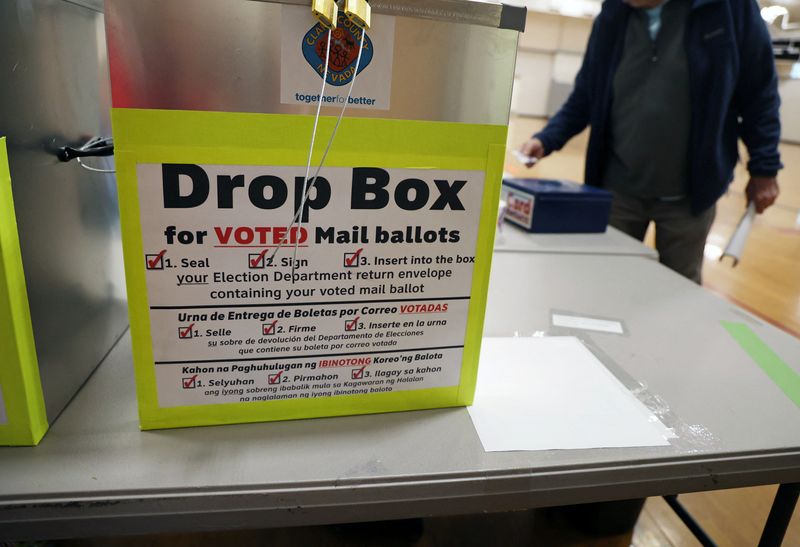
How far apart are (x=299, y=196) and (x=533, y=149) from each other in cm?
158

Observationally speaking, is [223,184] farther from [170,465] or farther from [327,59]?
[170,465]

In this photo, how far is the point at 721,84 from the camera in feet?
5.37

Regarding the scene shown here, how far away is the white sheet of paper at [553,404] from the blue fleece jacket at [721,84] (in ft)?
4.39

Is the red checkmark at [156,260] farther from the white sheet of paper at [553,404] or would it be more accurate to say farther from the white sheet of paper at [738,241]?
the white sheet of paper at [738,241]

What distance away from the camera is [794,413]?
62cm

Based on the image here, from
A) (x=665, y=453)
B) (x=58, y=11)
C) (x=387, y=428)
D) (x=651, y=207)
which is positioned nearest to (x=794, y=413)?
(x=665, y=453)

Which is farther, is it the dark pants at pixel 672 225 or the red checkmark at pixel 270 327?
the dark pants at pixel 672 225

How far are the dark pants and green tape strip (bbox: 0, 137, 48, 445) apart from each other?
190 centimetres

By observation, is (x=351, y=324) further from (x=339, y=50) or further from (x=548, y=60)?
(x=548, y=60)

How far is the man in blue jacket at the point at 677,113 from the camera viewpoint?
1646 millimetres

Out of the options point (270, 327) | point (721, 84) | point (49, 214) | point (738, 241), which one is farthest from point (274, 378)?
point (721, 84)

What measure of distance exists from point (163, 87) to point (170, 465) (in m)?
0.32

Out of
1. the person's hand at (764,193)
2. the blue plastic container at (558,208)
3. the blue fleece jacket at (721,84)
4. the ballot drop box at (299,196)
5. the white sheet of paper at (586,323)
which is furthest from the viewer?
the person's hand at (764,193)

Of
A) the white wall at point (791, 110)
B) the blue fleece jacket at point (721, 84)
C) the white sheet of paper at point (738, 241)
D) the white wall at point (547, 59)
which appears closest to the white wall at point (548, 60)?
the white wall at point (547, 59)
